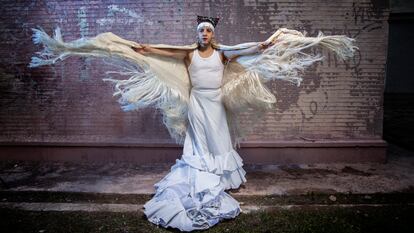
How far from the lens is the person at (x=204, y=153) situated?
11.6 ft

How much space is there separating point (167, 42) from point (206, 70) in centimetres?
184

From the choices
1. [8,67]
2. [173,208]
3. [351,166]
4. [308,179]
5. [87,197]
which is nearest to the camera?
[173,208]

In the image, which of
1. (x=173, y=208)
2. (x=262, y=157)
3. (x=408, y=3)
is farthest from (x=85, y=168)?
(x=408, y=3)

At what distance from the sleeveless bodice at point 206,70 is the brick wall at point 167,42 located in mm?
1609

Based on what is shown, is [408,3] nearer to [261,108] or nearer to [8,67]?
[261,108]

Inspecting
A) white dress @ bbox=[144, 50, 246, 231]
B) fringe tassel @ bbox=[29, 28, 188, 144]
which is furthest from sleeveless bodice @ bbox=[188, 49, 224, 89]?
fringe tassel @ bbox=[29, 28, 188, 144]

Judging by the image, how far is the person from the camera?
3.53 metres

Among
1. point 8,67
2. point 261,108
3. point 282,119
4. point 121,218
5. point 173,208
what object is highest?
point 8,67

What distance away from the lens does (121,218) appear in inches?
146

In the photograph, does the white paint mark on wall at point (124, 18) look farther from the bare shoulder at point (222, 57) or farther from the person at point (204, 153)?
the bare shoulder at point (222, 57)

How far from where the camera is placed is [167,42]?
540 cm

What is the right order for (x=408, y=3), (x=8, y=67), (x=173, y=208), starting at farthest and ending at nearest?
1. (x=408, y=3)
2. (x=8, y=67)
3. (x=173, y=208)

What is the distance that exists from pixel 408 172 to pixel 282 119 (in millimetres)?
2124

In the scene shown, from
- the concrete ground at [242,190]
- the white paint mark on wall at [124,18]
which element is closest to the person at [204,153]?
the concrete ground at [242,190]
